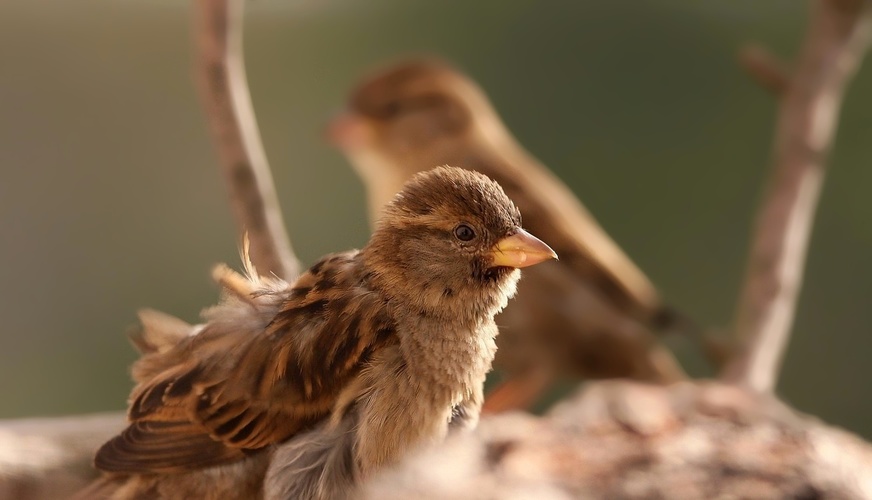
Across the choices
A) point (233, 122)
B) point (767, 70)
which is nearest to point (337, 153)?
point (233, 122)

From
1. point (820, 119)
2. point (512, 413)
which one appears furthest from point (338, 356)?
point (820, 119)

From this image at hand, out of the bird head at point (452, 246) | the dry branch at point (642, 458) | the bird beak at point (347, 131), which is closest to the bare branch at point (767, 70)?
the dry branch at point (642, 458)

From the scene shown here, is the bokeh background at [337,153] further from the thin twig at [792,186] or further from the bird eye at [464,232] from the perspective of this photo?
the bird eye at [464,232]

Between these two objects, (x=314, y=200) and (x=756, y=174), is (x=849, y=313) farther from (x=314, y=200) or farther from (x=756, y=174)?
(x=314, y=200)

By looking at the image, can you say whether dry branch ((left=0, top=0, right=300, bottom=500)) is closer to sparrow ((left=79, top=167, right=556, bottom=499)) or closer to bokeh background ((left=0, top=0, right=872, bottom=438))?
bokeh background ((left=0, top=0, right=872, bottom=438))

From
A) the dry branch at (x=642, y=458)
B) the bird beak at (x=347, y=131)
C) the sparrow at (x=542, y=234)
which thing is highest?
the bird beak at (x=347, y=131)

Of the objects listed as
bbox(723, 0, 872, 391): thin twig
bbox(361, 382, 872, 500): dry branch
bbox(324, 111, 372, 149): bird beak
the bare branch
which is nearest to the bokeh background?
bbox(324, 111, 372, 149): bird beak

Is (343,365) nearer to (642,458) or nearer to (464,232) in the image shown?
(464,232)
